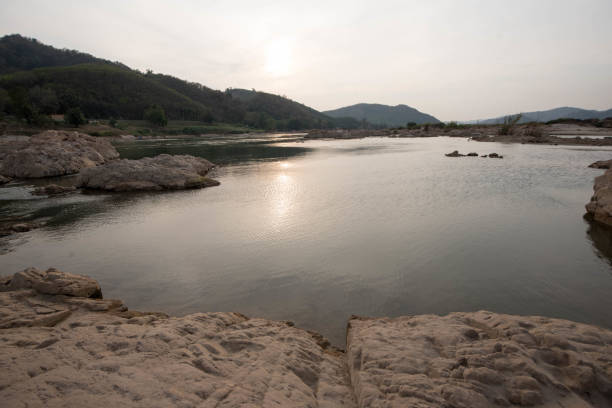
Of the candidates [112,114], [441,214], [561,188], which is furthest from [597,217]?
[112,114]

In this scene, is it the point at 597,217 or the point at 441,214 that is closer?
the point at 597,217

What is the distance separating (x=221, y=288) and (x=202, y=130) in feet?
386

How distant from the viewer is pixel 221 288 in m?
7.32

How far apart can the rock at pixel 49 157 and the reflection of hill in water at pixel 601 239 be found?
115 feet

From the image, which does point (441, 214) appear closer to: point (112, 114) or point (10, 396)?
point (10, 396)

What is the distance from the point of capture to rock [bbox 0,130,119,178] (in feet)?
82.7

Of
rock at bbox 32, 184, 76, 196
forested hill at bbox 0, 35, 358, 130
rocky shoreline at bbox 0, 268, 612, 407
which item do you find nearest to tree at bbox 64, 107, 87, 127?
forested hill at bbox 0, 35, 358, 130

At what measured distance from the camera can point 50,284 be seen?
594cm

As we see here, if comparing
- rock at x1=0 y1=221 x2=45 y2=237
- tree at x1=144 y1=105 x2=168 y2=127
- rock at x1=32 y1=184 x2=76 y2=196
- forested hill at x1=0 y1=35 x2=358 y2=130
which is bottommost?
rock at x1=0 y1=221 x2=45 y2=237

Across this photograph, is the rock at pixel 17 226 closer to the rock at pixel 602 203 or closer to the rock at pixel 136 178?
the rock at pixel 136 178

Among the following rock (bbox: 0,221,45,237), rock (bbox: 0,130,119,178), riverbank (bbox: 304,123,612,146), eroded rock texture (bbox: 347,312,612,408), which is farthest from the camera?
riverbank (bbox: 304,123,612,146)

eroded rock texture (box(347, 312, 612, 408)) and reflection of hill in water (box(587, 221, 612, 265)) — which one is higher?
eroded rock texture (box(347, 312, 612, 408))

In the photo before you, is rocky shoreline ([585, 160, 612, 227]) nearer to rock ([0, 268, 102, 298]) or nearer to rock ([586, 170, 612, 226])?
rock ([586, 170, 612, 226])

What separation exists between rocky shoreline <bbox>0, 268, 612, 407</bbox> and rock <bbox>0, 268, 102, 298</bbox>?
516mm
